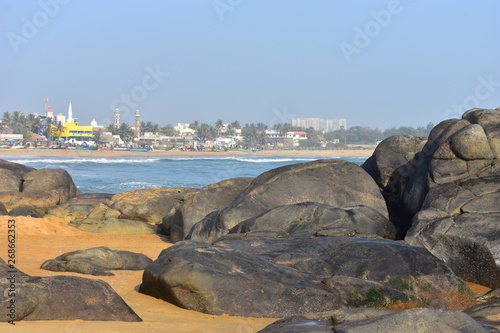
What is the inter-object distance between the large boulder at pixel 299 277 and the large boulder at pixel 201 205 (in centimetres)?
489

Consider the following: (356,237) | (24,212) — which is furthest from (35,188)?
(356,237)

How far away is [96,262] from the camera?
362 inches

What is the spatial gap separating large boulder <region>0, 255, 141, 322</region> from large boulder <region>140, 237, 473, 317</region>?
897mm

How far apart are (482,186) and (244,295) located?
5670 millimetres

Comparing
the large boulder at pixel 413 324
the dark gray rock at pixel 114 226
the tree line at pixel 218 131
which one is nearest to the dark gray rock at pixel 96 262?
the large boulder at pixel 413 324

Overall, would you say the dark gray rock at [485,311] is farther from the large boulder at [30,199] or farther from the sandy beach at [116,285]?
the large boulder at [30,199]

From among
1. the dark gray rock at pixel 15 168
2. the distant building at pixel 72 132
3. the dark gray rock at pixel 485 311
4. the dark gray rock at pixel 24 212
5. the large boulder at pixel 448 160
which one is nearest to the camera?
the dark gray rock at pixel 485 311

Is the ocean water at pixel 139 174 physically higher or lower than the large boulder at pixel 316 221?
lower

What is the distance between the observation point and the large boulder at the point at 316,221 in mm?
10414

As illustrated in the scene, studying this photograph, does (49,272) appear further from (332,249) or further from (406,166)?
(406,166)

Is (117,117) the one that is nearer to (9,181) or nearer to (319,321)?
(9,181)

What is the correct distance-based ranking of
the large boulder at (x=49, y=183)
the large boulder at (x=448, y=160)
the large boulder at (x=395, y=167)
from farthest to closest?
the large boulder at (x=49, y=183)
the large boulder at (x=395, y=167)
the large boulder at (x=448, y=160)

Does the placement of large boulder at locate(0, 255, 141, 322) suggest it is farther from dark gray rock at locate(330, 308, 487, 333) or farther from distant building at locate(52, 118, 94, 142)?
distant building at locate(52, 118, 94, 142)

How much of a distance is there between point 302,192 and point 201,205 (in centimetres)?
241
